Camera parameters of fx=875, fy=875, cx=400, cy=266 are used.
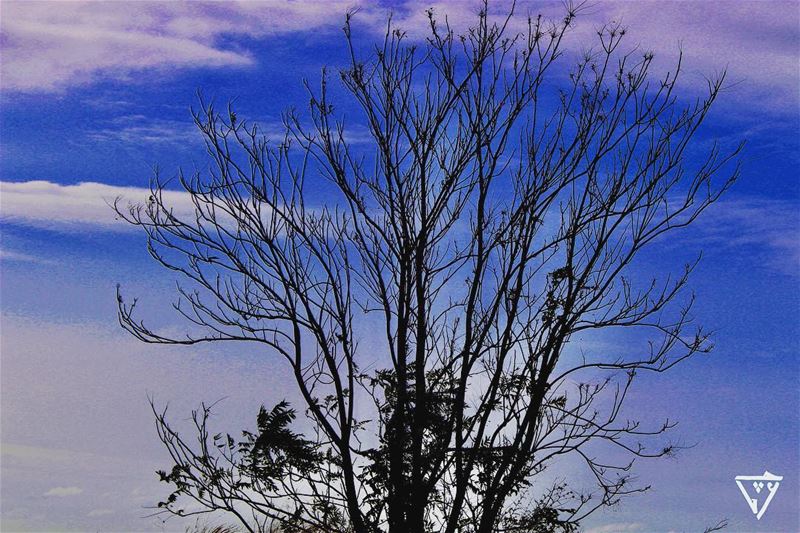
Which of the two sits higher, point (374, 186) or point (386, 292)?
point (374, 186)

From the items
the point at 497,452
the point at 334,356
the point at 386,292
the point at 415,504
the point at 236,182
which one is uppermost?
the point at 236,182

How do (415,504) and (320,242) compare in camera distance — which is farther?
(320,242)

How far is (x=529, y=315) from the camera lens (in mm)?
8250

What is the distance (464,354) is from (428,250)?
3.39 ft

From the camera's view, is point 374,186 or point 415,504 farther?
point 374,186

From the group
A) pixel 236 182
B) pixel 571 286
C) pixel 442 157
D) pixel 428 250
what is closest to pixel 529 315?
pixel 571 286

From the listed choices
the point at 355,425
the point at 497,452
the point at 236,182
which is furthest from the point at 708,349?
the point at 236,182

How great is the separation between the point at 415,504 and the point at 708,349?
3227 mm

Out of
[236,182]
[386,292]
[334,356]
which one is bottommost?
[334,356]

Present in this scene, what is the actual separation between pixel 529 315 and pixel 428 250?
1132mm

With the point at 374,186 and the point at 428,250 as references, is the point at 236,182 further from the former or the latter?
the point at 428,250

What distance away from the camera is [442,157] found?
27.5 ft

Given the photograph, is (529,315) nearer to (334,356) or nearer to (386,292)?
(386,292)

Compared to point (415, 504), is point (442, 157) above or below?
above
